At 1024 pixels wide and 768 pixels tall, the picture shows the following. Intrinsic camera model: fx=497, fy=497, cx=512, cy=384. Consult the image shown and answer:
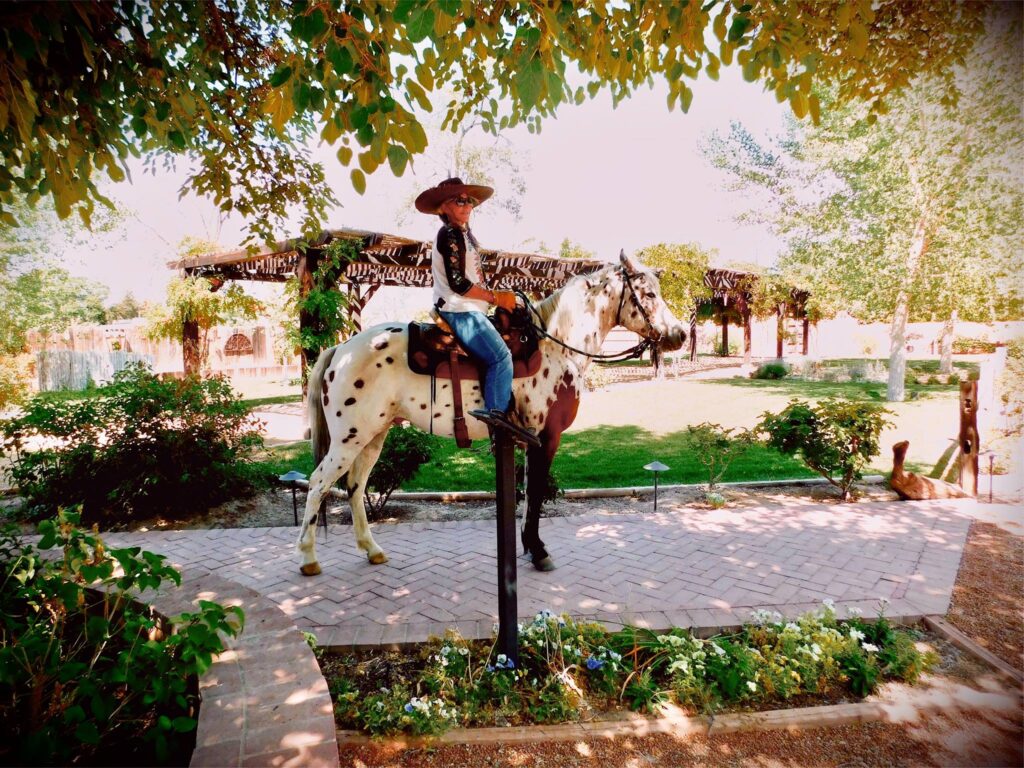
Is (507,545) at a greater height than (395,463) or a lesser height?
greater

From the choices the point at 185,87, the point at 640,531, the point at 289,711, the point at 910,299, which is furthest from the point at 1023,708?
the point at 910,299

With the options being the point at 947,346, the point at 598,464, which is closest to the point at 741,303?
the point at 947,346

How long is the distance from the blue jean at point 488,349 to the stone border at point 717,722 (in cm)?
215

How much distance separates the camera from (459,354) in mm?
4055

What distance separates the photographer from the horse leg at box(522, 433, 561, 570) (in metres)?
4.34

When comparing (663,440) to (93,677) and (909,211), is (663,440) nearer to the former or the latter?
(93,677)

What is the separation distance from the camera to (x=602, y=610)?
3.66 m

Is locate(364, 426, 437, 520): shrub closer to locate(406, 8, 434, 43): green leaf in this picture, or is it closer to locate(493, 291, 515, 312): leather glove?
locate(493, 291, 515, 312): leather glove

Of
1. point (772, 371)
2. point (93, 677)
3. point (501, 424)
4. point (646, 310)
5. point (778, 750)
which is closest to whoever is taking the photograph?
point (93, 677)

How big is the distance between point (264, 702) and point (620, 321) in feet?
12.0

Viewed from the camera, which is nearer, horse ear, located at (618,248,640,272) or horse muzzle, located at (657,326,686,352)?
horse muzzle, located at (657,326,686,352)

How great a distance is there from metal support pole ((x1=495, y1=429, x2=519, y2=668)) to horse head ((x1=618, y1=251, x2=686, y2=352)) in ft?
6.45

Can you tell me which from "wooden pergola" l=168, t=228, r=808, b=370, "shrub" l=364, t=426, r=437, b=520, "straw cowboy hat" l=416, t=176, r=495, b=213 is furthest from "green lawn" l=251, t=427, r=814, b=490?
"straw cowboy hat" l=416, t=176, r=495, b=213

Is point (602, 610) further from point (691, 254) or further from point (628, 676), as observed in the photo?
point (691, 254)
